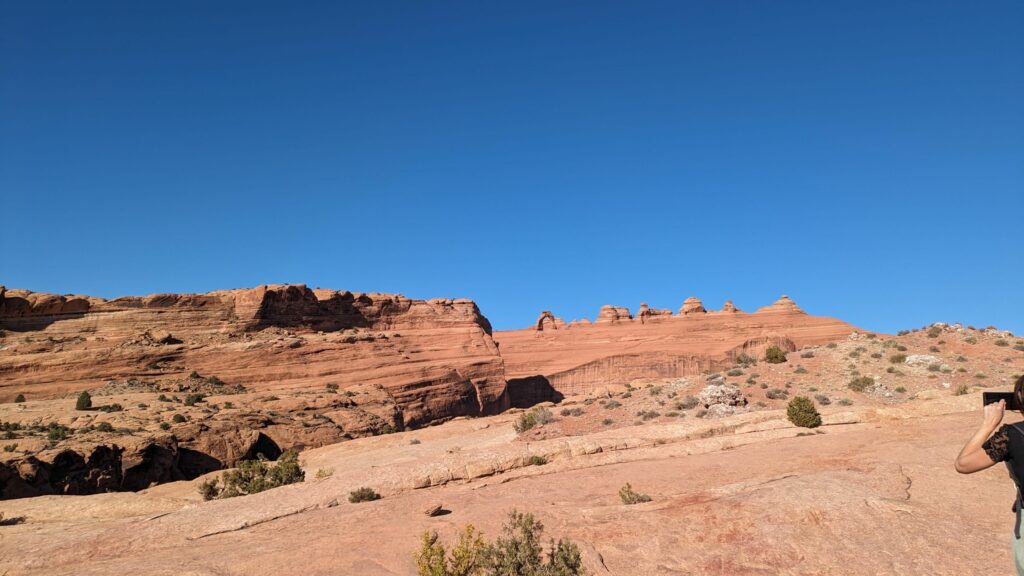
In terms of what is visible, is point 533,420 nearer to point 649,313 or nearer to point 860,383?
point 860,383

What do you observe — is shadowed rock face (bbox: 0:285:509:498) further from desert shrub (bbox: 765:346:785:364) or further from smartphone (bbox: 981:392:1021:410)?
smartphone (bbox: 981:392:1021:410)

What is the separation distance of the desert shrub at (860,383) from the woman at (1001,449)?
25.8m

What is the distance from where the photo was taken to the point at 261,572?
760cm

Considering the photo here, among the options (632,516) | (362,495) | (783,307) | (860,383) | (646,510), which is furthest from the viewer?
(783,307)

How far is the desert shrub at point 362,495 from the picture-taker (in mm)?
11828

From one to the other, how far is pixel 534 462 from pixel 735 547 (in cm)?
785

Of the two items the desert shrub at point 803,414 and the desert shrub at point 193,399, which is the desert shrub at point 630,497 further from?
the desert shrub at point 193,399

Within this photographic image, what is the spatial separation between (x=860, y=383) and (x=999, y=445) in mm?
26218

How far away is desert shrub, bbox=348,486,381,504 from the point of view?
1183 centimetres

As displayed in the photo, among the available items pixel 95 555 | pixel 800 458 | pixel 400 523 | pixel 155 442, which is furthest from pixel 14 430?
pixel 800 458

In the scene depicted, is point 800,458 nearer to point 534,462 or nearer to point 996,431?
point 534,462

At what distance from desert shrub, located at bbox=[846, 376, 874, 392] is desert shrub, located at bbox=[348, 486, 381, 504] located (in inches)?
893

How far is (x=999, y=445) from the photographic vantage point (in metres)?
3.57

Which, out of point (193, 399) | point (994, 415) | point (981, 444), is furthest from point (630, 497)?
point (193, 399)
